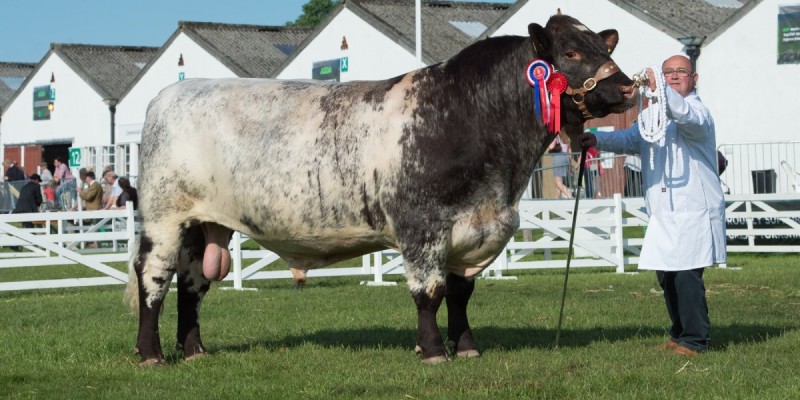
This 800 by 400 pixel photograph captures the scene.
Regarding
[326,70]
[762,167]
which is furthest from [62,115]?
[762,167]

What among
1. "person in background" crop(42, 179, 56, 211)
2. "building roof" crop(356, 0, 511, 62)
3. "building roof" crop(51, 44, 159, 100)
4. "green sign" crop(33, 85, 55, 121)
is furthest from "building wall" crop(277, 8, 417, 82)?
"green sign" crop(33, 85, 55, 121)

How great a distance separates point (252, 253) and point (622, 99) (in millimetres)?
9802

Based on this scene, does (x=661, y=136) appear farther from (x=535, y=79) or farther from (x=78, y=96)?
(x=78, y=96)

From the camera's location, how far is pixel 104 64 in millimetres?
54281

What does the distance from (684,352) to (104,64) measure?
47.9m

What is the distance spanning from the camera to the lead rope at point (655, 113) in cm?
885

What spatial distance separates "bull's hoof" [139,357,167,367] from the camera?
949cm

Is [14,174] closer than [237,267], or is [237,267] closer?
[237,267]

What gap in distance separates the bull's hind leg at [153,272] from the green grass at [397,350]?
32 cm

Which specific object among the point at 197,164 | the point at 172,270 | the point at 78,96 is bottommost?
the point at 172,270

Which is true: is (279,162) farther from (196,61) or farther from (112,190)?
(196,61)

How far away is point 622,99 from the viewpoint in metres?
8.90

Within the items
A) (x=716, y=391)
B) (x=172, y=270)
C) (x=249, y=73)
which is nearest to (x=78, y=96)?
(x=249, y=73)

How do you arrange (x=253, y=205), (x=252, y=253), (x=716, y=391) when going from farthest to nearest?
(x=252, y=253) → (x=253, y=205) → (x=716, y=391)
